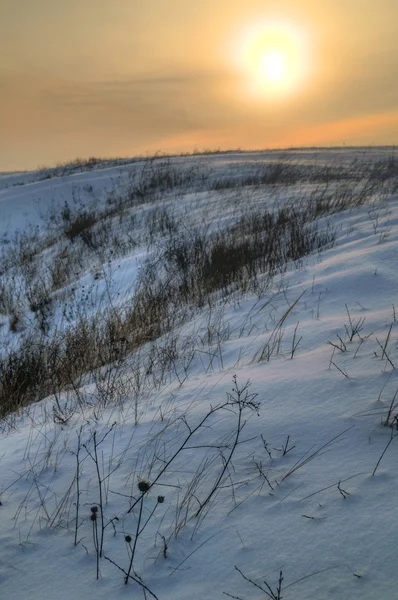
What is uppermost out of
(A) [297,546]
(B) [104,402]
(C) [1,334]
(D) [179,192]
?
(D) [179,192]

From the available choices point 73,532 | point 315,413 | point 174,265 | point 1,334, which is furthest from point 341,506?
point 1,334

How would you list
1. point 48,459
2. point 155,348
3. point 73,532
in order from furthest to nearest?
point 155,348
point 48,459
point 73,532

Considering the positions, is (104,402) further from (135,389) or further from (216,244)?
(216,244)

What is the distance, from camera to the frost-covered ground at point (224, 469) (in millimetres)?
1282

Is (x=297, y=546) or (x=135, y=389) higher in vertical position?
(x=297, y=546)

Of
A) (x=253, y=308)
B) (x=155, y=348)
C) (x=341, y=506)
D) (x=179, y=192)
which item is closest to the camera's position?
(x=341, y=506)

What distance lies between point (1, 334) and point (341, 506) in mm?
6255

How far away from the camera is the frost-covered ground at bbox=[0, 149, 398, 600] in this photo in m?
1.28

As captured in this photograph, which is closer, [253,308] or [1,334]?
[253,308]

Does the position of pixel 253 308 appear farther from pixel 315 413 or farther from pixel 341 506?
pixel 341 506

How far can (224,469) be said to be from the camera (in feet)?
5.24

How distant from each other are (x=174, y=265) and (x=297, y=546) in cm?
521

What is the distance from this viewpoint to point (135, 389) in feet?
9.12

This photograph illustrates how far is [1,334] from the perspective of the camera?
6.54m
